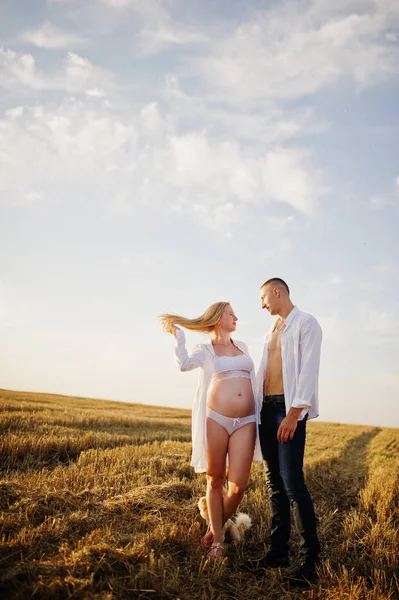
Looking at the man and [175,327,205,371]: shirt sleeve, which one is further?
[175,327,205,371]: shirt sleeve

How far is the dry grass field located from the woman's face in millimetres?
2449

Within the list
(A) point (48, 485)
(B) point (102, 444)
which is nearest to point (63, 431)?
(B) point (102, 444)

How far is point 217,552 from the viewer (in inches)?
179

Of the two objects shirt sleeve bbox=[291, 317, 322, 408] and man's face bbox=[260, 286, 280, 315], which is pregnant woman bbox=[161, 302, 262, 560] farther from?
shirt sleeve bbox=[291, 317, 322, 408]

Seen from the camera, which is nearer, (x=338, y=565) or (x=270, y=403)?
(x=338, y=565)

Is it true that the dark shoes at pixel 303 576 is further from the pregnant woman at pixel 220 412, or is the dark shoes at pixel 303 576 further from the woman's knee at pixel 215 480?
the woman's knee at pixel 215 480

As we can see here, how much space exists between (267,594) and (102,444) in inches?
316

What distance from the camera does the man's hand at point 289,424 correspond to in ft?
14.3

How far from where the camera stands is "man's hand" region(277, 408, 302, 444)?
14.3 ft

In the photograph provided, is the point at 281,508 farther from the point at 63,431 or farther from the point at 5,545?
the point at 63,431

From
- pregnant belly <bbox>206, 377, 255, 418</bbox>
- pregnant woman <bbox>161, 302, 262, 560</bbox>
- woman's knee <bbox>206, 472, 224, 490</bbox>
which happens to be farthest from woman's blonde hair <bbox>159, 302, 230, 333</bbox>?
woman's knee <bbox>206, 472, 224, 490</bbox>

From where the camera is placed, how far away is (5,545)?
4152 millimetres

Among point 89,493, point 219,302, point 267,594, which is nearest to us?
point 267,594

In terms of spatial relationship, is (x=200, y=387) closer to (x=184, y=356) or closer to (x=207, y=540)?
(x=184, y=356)
